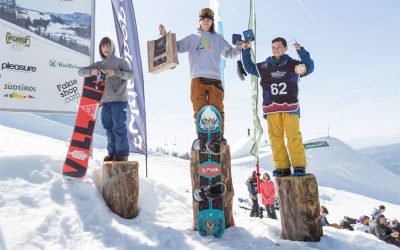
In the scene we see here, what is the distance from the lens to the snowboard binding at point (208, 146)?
4.69 meters

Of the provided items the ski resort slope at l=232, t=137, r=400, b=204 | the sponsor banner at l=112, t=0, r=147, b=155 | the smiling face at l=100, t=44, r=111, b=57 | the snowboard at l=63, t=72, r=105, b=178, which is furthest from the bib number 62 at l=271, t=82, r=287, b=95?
the ski resort slope at l=232, t=137, r=400, b=204

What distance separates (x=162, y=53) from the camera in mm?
5305

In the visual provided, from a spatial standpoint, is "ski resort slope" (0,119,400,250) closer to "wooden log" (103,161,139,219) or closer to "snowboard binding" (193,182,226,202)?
"wooden log" (103,161,139,219)

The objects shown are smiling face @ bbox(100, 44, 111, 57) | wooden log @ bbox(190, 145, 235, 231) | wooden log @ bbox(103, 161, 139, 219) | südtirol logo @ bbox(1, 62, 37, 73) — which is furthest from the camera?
südtirol logo @ bbox(1, 62, 37, 73)

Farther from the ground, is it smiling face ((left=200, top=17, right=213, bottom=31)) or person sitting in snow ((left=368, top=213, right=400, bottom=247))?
smiling face ((left=200, top=17, right=213, bottom=31))

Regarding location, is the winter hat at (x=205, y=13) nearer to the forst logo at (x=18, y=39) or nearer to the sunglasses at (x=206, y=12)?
the sunglasses at (x=206, y=12)

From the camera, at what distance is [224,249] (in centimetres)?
400

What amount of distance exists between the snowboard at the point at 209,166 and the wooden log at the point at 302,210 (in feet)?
2.89

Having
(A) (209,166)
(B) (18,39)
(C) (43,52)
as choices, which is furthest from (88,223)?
(B) (18,39)

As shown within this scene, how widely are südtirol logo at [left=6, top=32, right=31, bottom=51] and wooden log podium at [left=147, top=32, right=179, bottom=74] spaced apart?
2671 mm

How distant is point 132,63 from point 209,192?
3937mm

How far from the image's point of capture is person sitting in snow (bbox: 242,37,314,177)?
4629 mm

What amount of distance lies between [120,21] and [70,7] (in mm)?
1038

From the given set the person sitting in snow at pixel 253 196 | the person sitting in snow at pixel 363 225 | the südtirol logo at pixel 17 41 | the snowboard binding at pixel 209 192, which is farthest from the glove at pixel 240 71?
the person sitting in snow at pixel 363 225
